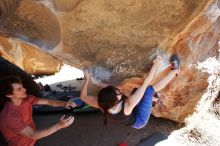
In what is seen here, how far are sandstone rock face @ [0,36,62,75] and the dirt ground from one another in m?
1.29

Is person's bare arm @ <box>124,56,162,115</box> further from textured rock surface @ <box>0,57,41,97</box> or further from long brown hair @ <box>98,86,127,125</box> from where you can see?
textured rock surface @ <box>0,57,41,97</box>

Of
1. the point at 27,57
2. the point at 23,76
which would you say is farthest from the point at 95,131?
the point at 27,57

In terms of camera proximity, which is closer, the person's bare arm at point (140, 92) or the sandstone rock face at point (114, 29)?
the person's bare arm at point (140, 92)

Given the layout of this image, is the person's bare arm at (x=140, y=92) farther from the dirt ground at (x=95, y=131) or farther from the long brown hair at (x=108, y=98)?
the dirt ground at (x=95, y=131)

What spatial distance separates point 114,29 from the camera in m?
3.44

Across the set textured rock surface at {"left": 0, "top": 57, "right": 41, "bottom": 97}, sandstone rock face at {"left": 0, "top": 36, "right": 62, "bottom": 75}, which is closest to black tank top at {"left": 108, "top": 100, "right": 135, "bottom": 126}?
textured rock surface at {"left": 0, "top": 57, "right": 41, "bottom": 97}

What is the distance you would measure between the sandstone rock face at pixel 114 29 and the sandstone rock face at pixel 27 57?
2.32 m

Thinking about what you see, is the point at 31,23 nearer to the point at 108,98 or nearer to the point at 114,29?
the point at 114,29

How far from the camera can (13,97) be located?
3.32 metres

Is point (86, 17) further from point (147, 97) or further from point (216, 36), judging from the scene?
point (216, 36)

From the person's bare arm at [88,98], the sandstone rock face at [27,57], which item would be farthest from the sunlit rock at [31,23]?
the sandstone rock face at [27,57]

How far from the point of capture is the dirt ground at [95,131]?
4.55 meters

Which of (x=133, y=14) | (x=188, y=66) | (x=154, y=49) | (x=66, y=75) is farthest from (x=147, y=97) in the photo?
(x=66, y=75)

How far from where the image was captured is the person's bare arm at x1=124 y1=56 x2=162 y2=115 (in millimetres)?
3166
